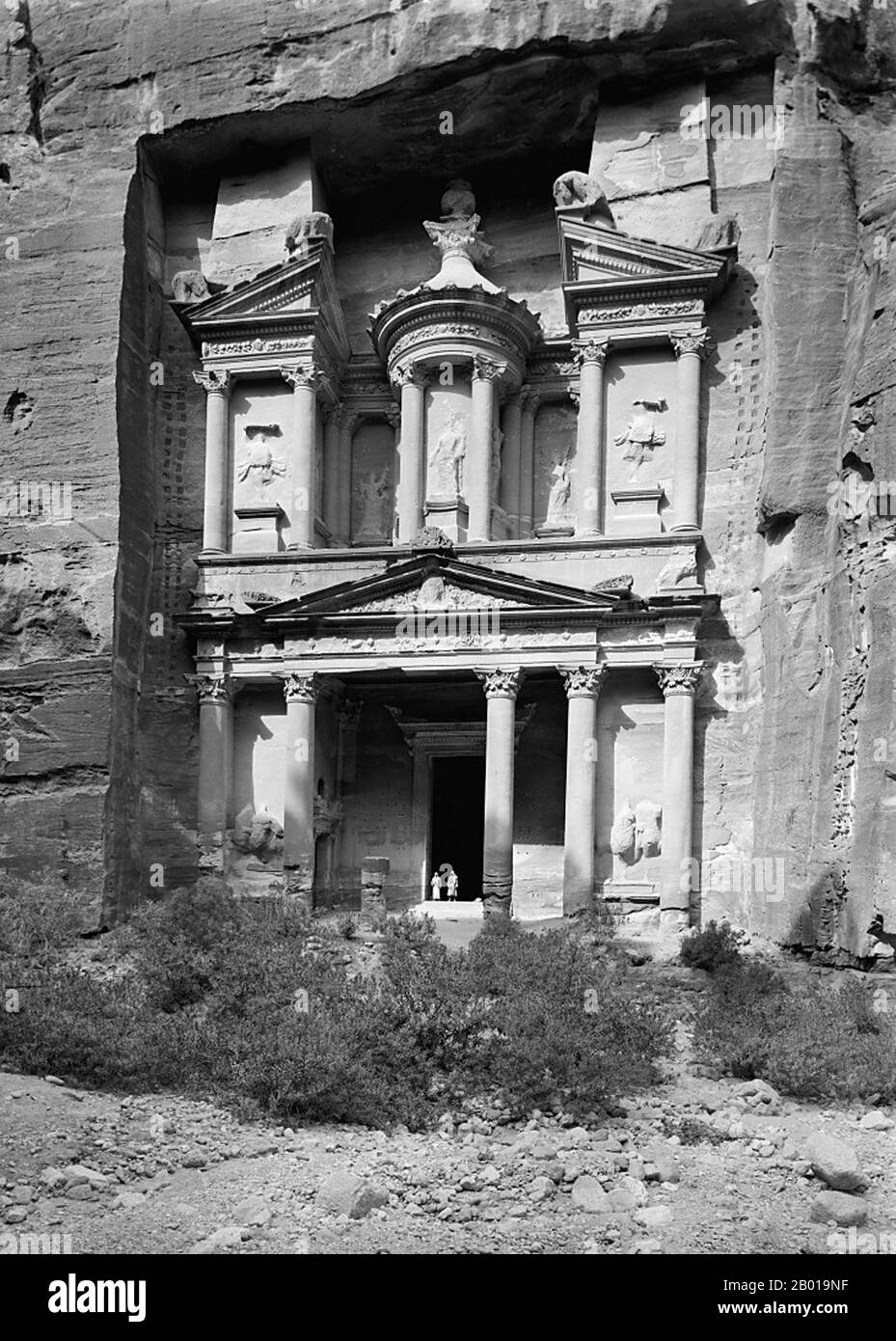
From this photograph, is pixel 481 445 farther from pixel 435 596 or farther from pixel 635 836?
pixel 635 836

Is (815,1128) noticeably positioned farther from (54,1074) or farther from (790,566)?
(790,566)

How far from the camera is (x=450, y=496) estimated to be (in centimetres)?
1959

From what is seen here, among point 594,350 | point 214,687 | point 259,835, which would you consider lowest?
point 259,835

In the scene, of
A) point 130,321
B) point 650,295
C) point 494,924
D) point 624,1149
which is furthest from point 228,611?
point 624,1149

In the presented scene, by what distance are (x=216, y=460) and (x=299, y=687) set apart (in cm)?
415

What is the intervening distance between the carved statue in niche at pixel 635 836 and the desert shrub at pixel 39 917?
725 centimetres

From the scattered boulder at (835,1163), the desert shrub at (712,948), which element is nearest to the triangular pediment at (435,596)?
the desert shrub at (712,948)

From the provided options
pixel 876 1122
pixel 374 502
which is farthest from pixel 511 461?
pixel 876 1122

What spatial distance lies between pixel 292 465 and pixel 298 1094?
1243 centimetres

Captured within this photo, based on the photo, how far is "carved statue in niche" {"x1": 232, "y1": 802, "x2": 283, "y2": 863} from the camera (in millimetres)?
18781

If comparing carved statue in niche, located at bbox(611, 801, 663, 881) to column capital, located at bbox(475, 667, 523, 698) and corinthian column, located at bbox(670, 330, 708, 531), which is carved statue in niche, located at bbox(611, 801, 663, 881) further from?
corinthian column, located at bbox(670, 330, 708, 531)

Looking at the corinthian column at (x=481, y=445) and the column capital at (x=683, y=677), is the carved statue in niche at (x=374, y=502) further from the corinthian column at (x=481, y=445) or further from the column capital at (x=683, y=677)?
the column capital at (x=683, y=677)

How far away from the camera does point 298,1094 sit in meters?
9.45

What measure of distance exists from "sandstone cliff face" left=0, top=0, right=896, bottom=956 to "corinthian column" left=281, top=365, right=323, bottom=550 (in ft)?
5.85
